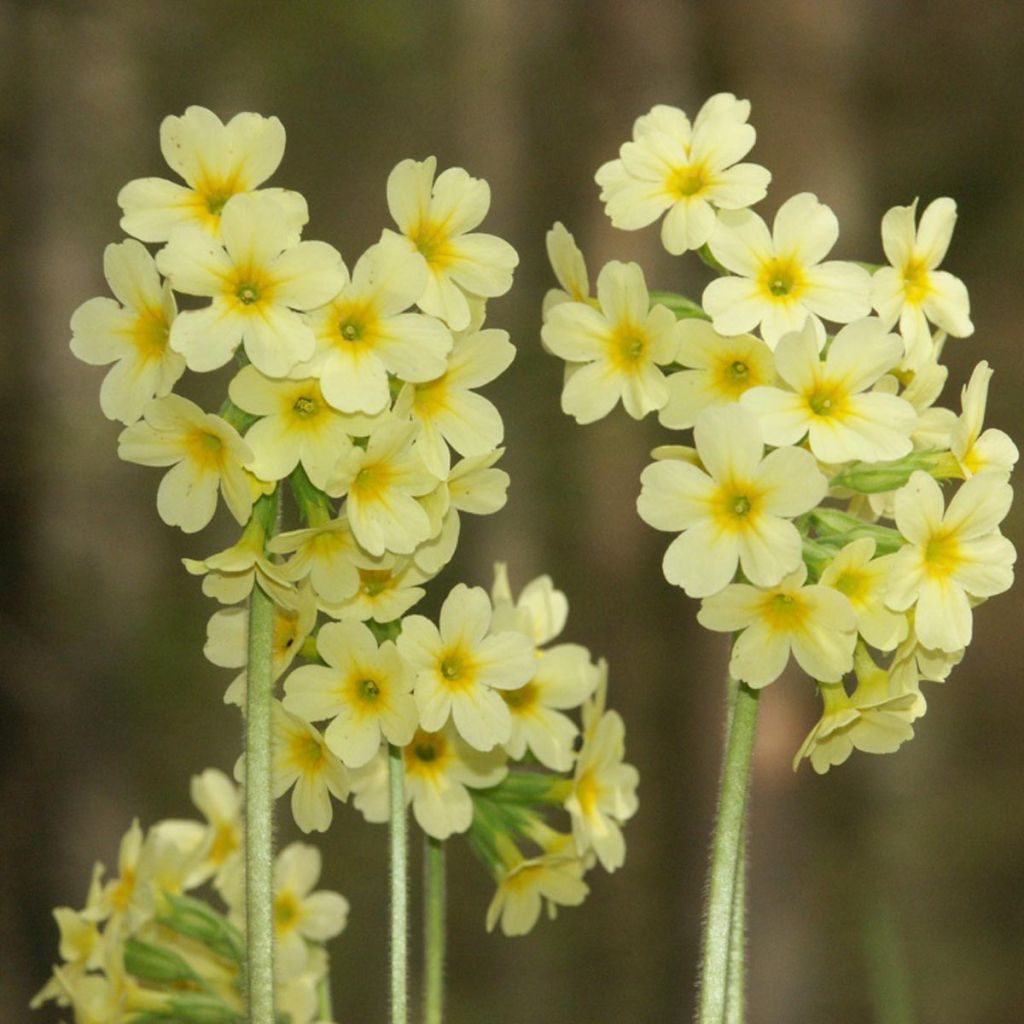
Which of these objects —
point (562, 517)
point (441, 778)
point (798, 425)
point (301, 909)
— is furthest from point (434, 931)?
point (562, 517)

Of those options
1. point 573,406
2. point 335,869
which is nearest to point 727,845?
point 573,406

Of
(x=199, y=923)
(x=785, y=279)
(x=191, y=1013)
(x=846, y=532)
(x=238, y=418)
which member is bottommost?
(x=191, y=1013)

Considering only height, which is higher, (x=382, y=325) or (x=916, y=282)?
(x=916, y=282)

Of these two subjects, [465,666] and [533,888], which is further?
[533,888]

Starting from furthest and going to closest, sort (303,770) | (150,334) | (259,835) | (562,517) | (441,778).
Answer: (562,517) < (441,778) < (303,770) < (150,334) < (259,835)

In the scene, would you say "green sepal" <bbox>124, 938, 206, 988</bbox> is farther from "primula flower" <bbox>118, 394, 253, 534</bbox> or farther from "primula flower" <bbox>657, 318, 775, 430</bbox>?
"primula flower" <bbox>657, 318, 775, 430</bbox>

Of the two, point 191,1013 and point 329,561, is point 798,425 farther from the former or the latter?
point 191,1013
